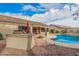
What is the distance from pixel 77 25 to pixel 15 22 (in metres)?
0.55

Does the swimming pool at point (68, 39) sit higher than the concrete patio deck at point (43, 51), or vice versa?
the swimming pool at point (68, 39)

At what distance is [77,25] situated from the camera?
42.8 inches

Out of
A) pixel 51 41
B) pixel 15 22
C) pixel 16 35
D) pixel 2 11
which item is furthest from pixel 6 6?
pixel 51 41

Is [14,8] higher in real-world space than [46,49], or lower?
higher

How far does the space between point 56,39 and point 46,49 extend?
125 mm

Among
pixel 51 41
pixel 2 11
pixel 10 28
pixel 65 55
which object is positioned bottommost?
pixel 65 55

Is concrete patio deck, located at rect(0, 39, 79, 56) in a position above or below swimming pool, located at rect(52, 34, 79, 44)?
below

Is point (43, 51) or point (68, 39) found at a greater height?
point (68, 39)

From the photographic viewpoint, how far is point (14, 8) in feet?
3.59

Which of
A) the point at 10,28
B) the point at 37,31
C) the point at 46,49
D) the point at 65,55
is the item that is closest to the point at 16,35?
the point at 10,28

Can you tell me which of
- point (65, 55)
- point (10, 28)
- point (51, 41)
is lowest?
point (65, 55)

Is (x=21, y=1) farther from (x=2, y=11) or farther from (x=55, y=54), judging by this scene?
(x=55, y=54)

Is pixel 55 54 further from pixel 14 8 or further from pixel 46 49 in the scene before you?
pixel 14 8

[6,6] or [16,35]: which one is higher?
[6,6]
